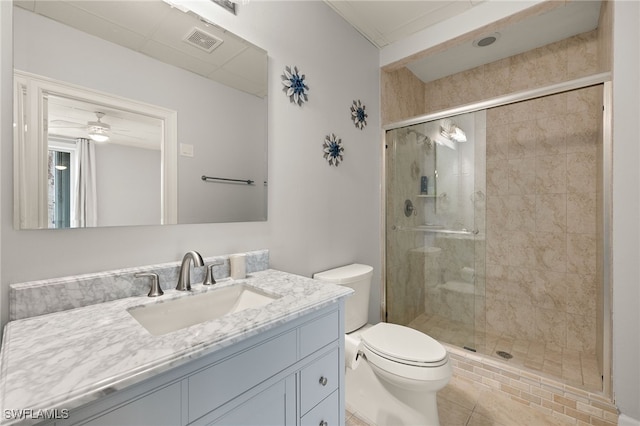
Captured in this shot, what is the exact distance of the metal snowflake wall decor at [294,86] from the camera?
160 centimetres

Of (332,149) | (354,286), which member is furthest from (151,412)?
(332,149)

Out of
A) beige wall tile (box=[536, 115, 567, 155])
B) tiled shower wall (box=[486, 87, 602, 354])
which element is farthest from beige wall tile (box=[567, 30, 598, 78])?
beige wall tile (box=[536, 115, 567, 155])

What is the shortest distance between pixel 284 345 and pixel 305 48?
1669mm

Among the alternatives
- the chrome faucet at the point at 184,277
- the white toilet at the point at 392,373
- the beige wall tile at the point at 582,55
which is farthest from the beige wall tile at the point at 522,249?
the chrome faucet at the point at 184,277

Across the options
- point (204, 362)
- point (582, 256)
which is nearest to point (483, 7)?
point (582, 256)

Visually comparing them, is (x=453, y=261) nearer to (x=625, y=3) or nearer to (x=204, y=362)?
(x=625, y=3)

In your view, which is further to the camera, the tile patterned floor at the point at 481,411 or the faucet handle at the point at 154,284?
the tile patterned floor at the point at 481,411

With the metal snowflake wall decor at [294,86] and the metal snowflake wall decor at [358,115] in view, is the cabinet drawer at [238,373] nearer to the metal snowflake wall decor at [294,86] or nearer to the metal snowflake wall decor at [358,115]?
the metal snowflake wall decor at [294,86]

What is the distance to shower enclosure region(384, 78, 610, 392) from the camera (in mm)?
2182

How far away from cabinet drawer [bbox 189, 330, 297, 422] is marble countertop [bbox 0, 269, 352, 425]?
0.07 meters

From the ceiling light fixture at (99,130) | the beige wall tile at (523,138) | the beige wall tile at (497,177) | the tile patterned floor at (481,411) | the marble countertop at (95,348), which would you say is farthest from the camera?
the beige wall tile at (497,177)

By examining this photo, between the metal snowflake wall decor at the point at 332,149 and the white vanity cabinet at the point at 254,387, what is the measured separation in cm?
108

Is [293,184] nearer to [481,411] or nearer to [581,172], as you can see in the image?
[481,411]

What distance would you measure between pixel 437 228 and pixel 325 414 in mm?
1790
